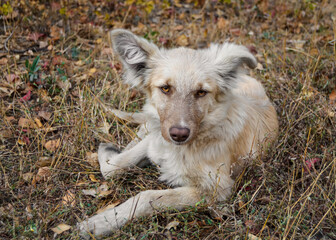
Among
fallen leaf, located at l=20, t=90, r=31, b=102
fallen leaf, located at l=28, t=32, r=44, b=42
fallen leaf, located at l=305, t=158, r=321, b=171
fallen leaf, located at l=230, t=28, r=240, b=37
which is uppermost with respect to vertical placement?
fallen leaf, located at l=28, t=32, r=44, b=42

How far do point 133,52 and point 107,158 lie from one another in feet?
4.12

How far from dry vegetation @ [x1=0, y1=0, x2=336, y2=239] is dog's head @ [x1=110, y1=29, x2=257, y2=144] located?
0.80 meters

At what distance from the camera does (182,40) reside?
6098mm

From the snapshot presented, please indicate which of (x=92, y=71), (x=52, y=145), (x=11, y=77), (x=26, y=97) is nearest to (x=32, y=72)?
(x=11, y=77)

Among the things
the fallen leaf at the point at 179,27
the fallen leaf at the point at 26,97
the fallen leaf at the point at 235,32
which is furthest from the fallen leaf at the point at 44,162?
the fallen leaf at the point at 235,32

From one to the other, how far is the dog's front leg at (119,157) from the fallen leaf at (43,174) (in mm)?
559

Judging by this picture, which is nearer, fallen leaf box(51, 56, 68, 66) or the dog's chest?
the dog's chest

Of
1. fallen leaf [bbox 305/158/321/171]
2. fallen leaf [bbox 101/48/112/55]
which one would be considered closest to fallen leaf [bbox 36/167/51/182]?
fallen leaf [bbox 101/48/112/55]

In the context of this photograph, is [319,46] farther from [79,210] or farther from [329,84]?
[79,210]

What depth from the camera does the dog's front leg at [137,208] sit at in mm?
3084

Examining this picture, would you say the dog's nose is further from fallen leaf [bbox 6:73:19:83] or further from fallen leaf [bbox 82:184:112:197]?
fallen leaf [bbox 6:73:19:83]

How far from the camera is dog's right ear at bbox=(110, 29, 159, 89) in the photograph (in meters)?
3.31

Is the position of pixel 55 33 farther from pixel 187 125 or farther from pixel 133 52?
pixel 187 125

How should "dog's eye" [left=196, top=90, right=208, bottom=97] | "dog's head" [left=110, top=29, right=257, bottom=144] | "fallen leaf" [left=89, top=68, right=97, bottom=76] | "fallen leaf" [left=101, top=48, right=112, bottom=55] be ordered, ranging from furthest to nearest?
"fallen leaf" [left=101, top=48, right=112, bottom=55], "fallen leaf" [left=89, top=68, right=97, bottom=76], "dog's eye" [left=196, top=90, right=208, bottom=97], "dog's head" [left=110, top=29, right=257, bottom=144]
